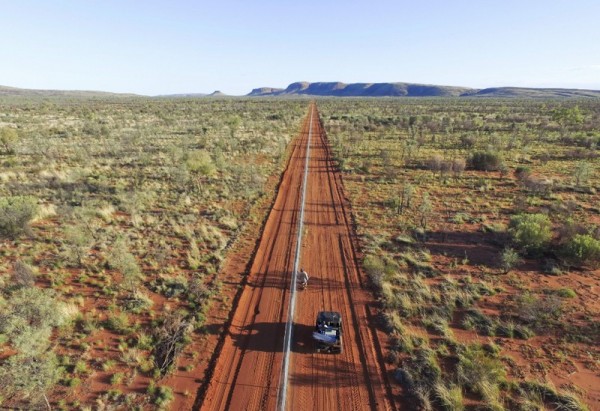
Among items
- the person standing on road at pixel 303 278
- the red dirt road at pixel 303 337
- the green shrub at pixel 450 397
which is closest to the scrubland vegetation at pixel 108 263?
the red dirt road at pixel 303 337

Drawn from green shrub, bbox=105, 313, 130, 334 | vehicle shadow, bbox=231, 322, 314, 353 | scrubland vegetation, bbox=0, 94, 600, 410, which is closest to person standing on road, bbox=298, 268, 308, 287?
vehicle shadow, bbox=231, 322, 314, 353

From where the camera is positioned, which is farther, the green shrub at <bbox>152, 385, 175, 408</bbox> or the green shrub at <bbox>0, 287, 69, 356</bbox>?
the green shrub at <bbox>0, 287, 69, 356</bbox>

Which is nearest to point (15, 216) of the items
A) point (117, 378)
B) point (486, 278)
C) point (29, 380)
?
point (29, 380)

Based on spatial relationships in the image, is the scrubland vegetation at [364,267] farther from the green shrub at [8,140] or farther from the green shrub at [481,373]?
the green shrub at [8,140]

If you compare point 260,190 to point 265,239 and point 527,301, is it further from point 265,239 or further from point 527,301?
point 527,301

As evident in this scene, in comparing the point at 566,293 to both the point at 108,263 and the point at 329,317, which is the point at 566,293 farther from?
the point at 108,263

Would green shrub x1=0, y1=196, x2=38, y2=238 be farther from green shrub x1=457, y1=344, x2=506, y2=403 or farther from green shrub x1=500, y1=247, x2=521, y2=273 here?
green shrub x1=500, y1=247, x2=521, y2=273
